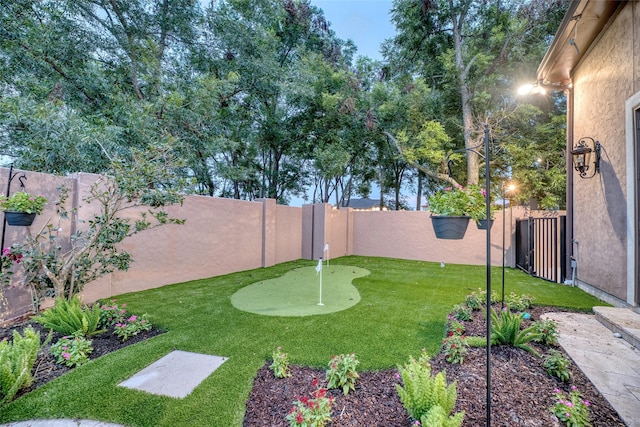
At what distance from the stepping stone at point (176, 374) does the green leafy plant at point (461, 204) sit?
92.1 inches

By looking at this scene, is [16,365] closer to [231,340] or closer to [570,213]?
[231,340]

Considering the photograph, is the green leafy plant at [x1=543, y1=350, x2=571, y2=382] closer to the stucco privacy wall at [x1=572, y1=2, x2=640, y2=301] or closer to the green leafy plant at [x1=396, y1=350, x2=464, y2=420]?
the green leafy plant at [x1=396, y1=350, x2=464, y2=420]

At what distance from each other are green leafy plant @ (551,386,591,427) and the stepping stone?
2.49m

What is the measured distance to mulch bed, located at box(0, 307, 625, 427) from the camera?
1.84 m

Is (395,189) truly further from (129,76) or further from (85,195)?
(85,195)

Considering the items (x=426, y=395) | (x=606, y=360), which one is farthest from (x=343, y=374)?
(x=606, y=360)

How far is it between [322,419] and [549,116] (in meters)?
12.1

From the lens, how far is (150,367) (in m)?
2.53

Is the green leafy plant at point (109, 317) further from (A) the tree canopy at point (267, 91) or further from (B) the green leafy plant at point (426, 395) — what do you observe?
(B) the green leafy plant at point (426, 395)

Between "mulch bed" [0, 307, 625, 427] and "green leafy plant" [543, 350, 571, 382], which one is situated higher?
"green leafy plant" [543, 350, 571, 382]

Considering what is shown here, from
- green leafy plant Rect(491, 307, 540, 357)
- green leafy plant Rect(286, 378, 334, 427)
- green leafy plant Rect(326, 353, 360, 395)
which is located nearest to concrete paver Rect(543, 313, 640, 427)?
green leafy plant Rect(491, 307, 540, 357)

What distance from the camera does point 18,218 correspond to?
3000 millimetres

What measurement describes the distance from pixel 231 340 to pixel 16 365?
164cm

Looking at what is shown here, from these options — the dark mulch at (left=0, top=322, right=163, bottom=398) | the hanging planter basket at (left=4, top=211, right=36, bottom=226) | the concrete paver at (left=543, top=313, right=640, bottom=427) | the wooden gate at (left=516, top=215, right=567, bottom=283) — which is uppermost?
the hanging planter basket at (left=4, top=211, right=36, bottom=226)
